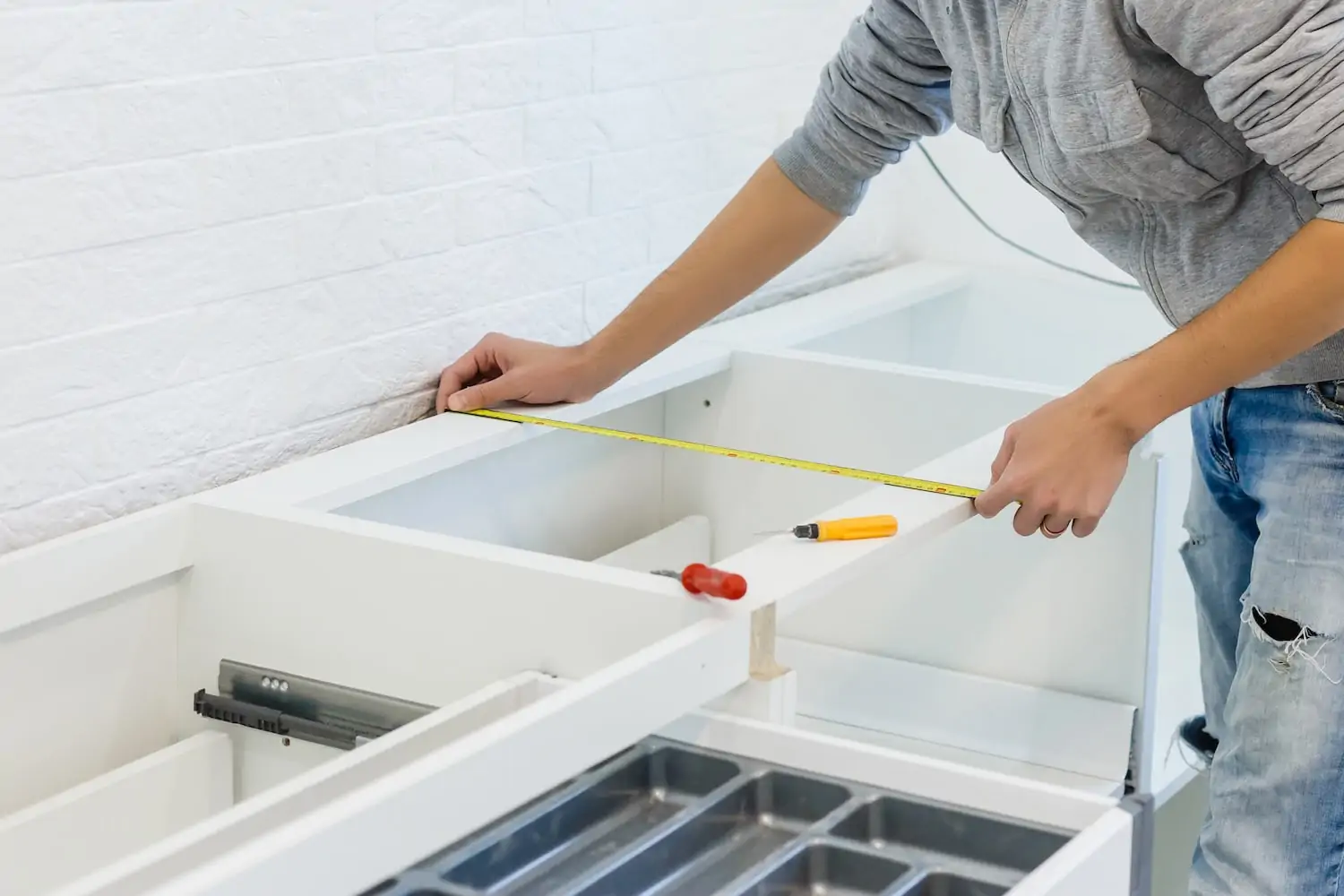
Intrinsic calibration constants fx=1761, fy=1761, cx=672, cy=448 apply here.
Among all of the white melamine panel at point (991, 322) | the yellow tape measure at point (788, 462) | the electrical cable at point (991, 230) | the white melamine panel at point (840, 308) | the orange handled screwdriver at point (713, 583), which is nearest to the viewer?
the orange handled screwdriver at point (713, 583)

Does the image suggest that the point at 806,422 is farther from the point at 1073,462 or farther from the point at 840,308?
the point at 1073,462

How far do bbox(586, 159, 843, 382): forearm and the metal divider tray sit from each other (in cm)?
60

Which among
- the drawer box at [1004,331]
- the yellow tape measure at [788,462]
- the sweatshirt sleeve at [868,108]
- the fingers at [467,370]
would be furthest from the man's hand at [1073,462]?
the drawer box at [1004,331]

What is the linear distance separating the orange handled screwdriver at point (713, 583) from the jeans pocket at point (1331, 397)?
1.70 feet

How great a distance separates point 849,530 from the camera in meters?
1.38

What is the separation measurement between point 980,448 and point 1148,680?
37 centimetres

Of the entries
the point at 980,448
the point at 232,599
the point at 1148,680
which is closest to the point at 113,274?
the point at 232,599

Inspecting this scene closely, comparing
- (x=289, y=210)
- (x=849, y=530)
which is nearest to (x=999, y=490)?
(x=849, y=530)

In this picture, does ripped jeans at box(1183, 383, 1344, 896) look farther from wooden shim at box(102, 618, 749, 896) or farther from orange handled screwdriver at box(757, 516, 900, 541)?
wooden shim at box(102, 618, 749, 896)

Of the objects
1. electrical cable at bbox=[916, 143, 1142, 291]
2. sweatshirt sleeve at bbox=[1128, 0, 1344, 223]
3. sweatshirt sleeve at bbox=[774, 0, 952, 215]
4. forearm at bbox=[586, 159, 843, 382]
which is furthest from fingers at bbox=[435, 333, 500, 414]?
electrical cable at bbox=[916, 143, 1142, 291]

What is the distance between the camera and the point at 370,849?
3.02 feet

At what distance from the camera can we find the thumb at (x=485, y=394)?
5.78 ft

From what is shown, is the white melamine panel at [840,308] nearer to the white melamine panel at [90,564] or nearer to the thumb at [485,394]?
the thumb at [485,394]

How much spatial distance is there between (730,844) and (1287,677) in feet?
1.63
